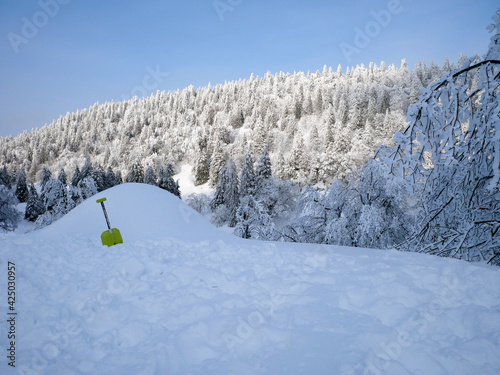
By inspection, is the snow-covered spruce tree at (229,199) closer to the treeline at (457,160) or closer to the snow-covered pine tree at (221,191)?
the snow-covered pine tree at (221,191)

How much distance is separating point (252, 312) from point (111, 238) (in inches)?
166

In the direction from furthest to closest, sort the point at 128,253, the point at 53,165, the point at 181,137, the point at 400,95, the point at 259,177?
the point at 53,165 → the point at 181,137 → the point at 400,95 → the point at 259,177 → the point at 128,253

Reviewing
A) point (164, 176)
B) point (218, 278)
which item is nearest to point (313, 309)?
point (218, 278)

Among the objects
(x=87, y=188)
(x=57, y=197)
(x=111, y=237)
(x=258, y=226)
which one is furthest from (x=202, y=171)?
(x=111, y=237)

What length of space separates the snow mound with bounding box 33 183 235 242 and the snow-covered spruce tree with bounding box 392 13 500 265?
4.37 metres

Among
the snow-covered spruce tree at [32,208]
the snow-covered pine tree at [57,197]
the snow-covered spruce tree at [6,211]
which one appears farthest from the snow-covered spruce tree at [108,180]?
the snow-covered pine tree at [57,197]

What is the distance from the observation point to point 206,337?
97.1 inches

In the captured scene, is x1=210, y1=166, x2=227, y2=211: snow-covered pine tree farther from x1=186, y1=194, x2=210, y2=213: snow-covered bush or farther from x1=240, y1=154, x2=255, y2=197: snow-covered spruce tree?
x1=240, y1=154, x2=255, y2=197: snow-covered spruce tree

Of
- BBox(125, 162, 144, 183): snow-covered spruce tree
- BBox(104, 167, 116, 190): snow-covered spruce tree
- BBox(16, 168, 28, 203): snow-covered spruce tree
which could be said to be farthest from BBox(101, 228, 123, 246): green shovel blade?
BBox(16, 168, 28, 203): snow-covered spruce tree

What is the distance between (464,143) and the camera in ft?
12.3

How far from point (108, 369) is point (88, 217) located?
6.11 metres

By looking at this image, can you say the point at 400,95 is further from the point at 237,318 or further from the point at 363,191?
the point at 237,318

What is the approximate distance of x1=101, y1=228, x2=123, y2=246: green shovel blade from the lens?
5.58m

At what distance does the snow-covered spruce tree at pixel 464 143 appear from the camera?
299cm
